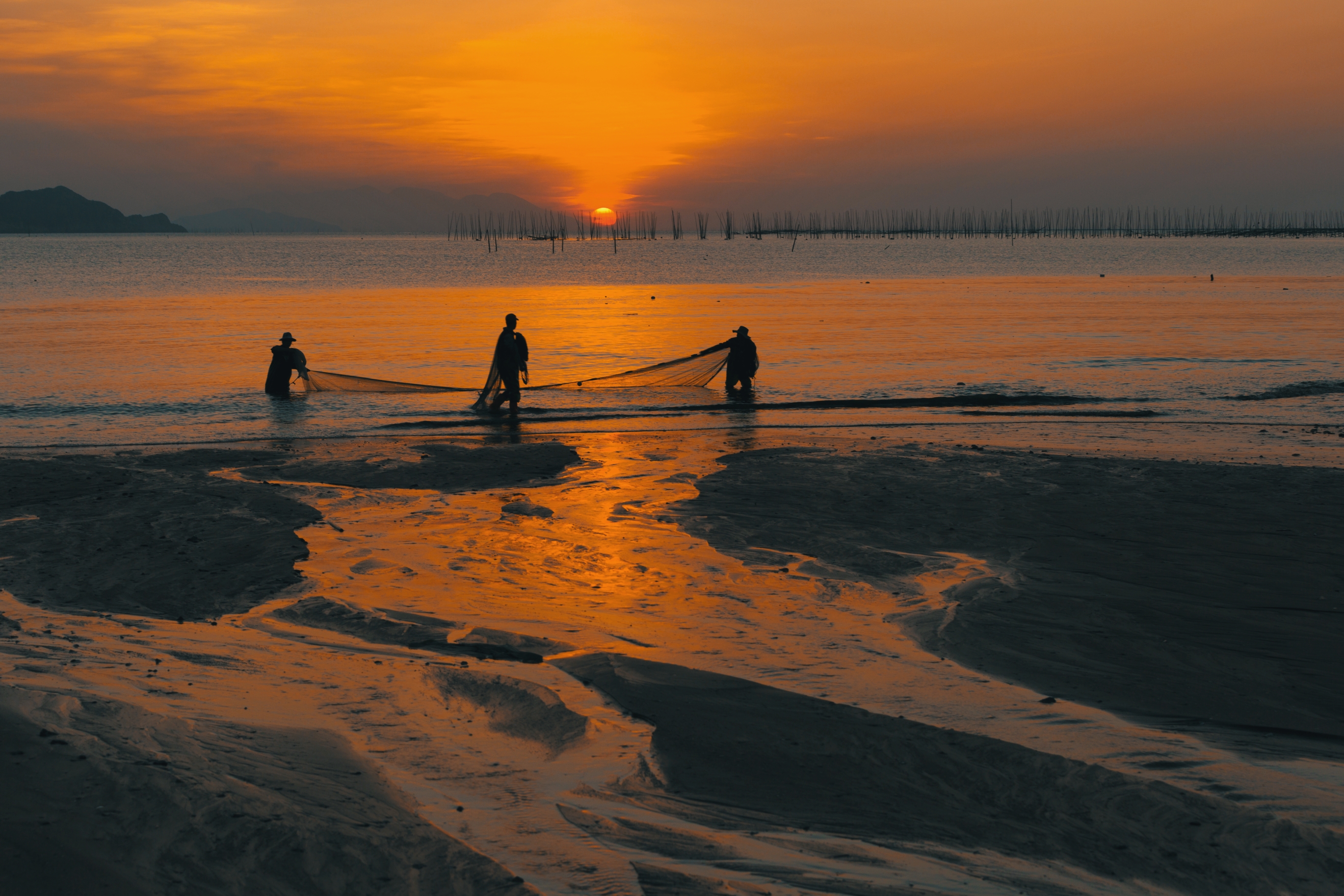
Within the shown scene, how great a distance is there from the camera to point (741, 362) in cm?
2295

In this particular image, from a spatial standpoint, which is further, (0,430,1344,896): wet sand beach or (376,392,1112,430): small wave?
(376,392,1112,430): small wave

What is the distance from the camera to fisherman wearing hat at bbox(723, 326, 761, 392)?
75.1 ft

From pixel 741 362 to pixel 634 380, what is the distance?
2.74 metres

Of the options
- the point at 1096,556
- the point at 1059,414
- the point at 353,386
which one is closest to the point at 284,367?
the point at 353,386

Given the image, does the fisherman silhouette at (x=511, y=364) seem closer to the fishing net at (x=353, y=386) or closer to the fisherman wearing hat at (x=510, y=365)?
the fisherman wearing hat at (x=510, y=365)

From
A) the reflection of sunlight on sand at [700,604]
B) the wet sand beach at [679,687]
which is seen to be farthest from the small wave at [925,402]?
the wet sand beach at [679,687]

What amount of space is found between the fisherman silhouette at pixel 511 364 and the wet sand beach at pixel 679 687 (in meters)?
7.42

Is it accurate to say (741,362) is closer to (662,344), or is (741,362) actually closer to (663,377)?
(663,377)

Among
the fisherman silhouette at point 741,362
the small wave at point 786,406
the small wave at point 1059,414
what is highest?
the fisherman silhouette at point 741,362

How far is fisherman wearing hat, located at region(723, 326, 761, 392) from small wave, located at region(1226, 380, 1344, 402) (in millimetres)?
11015

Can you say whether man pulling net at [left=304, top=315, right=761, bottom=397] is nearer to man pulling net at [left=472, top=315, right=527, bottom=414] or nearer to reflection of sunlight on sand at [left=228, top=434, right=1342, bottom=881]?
man pulling net at [left=472, top=315, right=527, bottom=414]

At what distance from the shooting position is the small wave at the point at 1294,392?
22.9m

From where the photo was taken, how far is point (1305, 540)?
1053 cm

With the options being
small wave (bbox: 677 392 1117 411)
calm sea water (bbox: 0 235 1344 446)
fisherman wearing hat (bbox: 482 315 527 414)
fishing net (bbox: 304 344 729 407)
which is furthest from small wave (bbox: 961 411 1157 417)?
fisherman wearing hat (bbox: 482 315 527 414)
